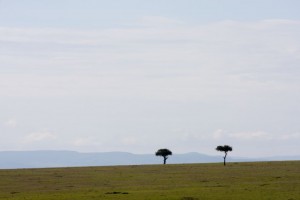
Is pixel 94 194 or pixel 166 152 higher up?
pixel 166 152

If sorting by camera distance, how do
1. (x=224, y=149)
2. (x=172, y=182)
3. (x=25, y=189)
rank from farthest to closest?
(x=224, y=149)
(x=172, y=182)
(x=25, y=189)

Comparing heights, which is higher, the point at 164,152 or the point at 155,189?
the point at 164,152

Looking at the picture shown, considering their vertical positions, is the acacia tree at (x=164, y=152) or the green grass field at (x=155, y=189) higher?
the acacia tree at (x=164, y=152)

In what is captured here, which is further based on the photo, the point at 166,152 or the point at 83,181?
the point at 166,152

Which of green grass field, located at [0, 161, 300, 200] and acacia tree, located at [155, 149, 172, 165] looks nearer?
green grass field, located at [0, 161, 300, 200]

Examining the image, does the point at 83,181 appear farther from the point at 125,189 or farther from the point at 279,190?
the point at 279,190

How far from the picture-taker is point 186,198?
6047cm

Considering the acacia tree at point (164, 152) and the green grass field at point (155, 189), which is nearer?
the green grass field at point (155, 189)

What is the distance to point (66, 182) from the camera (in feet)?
288

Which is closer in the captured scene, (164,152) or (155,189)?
(155,189)

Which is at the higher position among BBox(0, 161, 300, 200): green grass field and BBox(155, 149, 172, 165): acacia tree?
BBox(155, 149, 172, 165): acacia tree

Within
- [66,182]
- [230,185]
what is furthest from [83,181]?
[230,185]

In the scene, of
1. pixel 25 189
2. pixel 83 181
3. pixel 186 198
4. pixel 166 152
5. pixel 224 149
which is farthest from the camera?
pixel 166 152

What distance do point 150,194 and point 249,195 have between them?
954 cm
